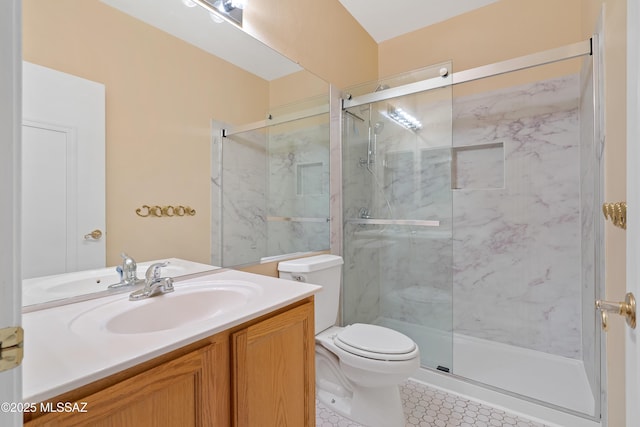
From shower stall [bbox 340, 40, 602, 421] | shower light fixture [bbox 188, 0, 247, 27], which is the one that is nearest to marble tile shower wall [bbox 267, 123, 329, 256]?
shower stall [bbox 340, 40, 602, 421]

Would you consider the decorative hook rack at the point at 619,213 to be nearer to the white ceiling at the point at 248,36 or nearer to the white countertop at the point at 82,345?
the white countertop at the point at 82,345

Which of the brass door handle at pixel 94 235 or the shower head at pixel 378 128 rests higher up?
the shower head at pixel 378 128

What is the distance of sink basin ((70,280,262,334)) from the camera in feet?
2.73

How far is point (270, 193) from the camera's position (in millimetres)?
1678

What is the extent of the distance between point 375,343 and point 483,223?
4.69ft

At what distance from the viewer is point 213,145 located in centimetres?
132

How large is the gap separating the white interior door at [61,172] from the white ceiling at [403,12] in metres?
1.93

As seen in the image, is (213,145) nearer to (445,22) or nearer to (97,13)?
(97,13)

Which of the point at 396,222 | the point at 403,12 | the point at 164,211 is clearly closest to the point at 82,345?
the point at 164,211

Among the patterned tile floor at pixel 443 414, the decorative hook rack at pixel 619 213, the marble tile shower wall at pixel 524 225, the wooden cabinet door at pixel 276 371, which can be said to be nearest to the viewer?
the decorative hook rack at pixel 619 213

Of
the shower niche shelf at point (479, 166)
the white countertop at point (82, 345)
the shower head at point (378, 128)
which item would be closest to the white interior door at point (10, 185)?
the white countertop at point (82, 345)

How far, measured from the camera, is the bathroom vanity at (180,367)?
21.4 inches

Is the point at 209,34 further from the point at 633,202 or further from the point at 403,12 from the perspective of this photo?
the point at 403,12

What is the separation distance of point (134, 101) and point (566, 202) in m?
2.61
